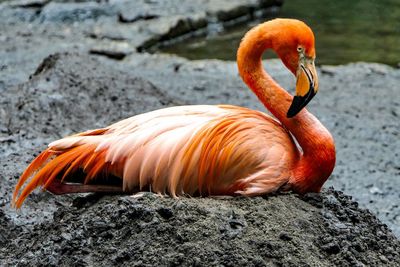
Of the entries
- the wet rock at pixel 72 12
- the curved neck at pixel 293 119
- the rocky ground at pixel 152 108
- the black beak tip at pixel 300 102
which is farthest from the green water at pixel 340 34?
the black beak tip at pixel 300 102

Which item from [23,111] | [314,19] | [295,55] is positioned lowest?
[314,19]

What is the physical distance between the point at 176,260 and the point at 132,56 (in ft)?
19.7

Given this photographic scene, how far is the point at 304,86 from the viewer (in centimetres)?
332

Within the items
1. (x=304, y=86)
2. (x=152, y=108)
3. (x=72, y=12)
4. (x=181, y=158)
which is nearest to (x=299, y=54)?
(x=304, y=86)

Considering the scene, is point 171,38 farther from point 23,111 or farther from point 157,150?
point 157,150

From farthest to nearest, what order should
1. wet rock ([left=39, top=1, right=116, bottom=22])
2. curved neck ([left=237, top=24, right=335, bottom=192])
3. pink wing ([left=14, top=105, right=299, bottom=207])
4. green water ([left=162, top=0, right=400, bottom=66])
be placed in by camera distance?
wet rock ([left=39, top=1, right=116, bottom=22])
green water ([left=162, top=0, right=400, bottom=66])
curved neck ([left=237, top=24, right=335, bottom=192])
pink wing ([left=14, top=105, right=299, bottom=207])

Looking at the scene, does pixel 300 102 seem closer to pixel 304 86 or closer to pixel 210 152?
pixel 304 86

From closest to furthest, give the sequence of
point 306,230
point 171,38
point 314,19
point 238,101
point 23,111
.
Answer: point 306,230 < point 23,111 < point 238,101 < point 171,38 < point 314,19

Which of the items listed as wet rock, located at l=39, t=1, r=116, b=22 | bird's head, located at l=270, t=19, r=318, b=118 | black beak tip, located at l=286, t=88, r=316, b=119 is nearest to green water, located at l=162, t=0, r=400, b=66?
wet rock, located at l=39, t=1, r=116, b=22

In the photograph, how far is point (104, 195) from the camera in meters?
3.34

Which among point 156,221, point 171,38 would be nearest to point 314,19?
point 171,38

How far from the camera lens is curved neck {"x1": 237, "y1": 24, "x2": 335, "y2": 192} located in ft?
11.0

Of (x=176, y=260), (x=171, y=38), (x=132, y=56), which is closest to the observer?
(x=176, y=260)

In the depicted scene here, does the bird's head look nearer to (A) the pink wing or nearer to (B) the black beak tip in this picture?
(B) the black beak tip
